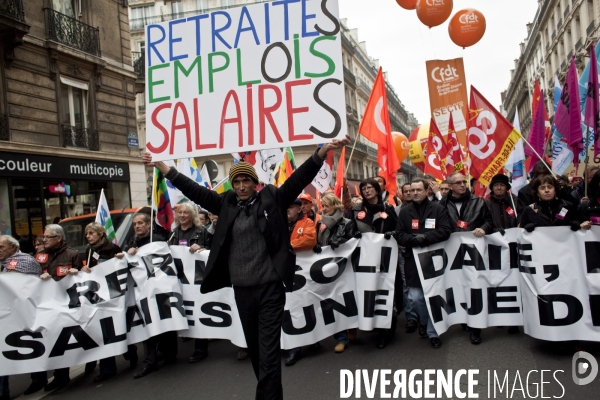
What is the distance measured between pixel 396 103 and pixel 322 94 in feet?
268

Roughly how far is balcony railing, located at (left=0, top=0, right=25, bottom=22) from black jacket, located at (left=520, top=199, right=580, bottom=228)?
13.5 metres

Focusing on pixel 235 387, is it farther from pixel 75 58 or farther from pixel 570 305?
pixel 75 58

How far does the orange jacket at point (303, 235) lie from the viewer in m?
5.16

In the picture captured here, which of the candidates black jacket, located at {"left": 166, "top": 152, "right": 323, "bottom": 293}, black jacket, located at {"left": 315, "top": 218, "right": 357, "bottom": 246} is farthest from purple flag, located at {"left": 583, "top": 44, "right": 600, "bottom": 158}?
black jacket, located at {"left": 166, "top": 152, "right": 323, "bottom": 293}

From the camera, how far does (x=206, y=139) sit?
15.6ft

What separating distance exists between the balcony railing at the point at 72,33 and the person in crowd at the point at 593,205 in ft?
49.5

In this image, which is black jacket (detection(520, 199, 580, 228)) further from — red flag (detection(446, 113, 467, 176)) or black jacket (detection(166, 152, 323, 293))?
red flag (detection(446, 113, 467, 176))

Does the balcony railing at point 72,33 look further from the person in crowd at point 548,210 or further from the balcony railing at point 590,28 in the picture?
the balcony railing at point 590,28

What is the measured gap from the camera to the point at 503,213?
6.14m

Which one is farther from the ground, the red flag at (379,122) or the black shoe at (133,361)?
the red flag at (379,122)

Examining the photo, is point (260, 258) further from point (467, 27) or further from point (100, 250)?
point (467, 27)

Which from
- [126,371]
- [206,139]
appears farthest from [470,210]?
[126,371]

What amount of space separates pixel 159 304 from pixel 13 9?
11991 mm

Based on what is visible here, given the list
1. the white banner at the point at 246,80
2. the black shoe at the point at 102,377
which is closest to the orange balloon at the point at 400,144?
the white banner at the point at 246,80
